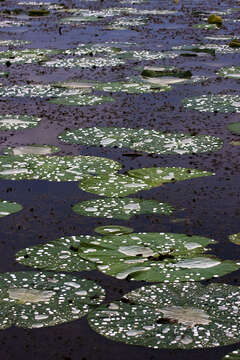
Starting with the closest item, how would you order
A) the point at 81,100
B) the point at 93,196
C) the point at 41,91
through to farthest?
1. the point at 93,196
2. the point at 81,100
3. the point at 41,91

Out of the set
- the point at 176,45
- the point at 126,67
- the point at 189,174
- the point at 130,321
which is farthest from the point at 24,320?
the point at 176,45

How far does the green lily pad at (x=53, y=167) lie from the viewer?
5965 millimetres

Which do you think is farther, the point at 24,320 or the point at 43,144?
the point at 43,144

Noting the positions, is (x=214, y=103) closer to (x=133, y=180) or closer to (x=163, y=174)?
(x=163, y=174)

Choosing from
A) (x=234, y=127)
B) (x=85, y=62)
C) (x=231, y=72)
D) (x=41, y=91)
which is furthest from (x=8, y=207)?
(x=85, y=62)

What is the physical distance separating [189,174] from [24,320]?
2.60 metres

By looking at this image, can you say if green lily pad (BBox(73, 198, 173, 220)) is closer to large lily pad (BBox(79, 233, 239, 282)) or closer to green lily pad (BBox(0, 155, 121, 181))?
large lily pad (BBox(79, 233, 239, 282))

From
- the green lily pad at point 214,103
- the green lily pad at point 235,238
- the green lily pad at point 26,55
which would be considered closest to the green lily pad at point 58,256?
the green lily pad at point 235,238

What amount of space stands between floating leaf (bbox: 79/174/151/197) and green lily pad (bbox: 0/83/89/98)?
9.99ft

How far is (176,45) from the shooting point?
12477 millimetres

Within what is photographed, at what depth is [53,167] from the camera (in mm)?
6152

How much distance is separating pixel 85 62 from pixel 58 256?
22.1 ft

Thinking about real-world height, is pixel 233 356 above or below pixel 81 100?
below

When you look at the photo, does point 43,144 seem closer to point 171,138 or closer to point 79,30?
point 171,138
